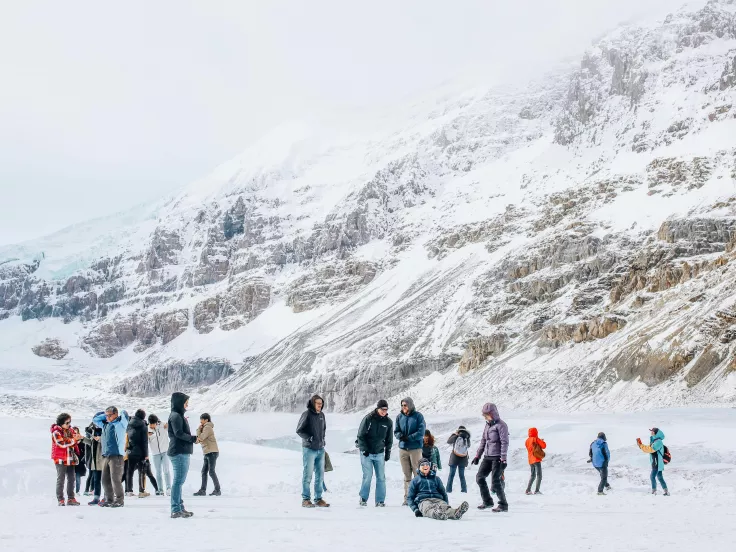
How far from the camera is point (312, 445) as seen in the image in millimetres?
15312

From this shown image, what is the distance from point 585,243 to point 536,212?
30629 millimetres

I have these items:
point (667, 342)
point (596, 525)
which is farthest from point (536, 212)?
point (596, 525)

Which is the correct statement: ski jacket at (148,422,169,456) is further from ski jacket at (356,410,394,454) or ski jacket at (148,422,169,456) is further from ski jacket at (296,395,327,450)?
ski jacket at (356,410,394,454)

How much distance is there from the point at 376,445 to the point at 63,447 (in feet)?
21.6

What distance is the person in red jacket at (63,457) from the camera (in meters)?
16.1

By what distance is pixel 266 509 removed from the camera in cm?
1453

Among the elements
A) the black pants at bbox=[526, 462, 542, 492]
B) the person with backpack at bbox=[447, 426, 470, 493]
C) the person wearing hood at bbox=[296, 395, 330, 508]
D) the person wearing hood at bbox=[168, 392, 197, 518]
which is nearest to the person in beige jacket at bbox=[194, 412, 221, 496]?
the person wearing hood at bbox=[296, 395, 330, 508]

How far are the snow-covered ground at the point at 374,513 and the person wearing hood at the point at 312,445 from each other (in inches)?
17.7

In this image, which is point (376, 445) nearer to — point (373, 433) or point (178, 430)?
point (373, 433)

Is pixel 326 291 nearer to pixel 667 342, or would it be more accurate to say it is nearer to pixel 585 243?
pixel 585 243

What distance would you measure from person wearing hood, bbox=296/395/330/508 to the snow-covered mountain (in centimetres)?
5934

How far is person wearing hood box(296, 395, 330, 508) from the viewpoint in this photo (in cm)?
1511

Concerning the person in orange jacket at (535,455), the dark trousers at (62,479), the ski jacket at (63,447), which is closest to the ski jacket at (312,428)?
the ski jacket at (63,447)

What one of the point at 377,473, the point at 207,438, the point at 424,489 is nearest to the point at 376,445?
the point at 377,473
